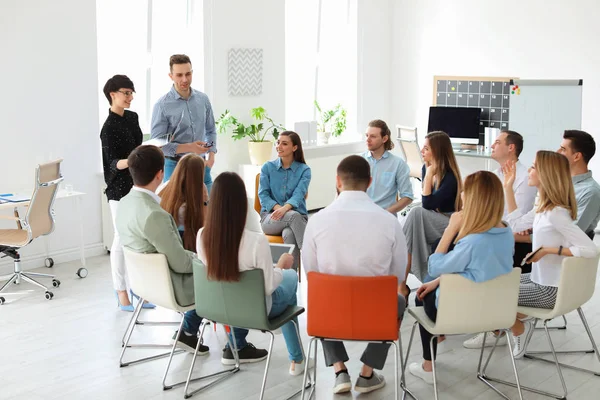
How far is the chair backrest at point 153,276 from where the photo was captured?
3998 mm

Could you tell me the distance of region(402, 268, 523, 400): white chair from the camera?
3576 mm

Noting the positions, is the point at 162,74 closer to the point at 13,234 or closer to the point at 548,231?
the point at 13,234

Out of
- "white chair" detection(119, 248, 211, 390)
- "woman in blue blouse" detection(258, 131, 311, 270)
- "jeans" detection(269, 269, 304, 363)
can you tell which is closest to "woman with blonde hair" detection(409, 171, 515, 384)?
"jeans" detection(269, 269, 304, 363)

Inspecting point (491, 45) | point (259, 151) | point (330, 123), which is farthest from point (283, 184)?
point (491, 45)

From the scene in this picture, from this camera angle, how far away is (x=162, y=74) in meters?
8.01

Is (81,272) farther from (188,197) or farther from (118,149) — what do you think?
(188,197)

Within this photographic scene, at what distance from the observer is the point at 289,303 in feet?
13.1

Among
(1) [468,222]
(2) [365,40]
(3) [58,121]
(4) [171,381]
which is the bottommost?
(4) [171,381]

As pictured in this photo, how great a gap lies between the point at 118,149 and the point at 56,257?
6.28ft

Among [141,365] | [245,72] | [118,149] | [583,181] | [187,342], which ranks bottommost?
[141,365]

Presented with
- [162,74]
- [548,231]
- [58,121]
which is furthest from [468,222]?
[162,74]

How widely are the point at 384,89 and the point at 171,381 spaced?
7137 mm

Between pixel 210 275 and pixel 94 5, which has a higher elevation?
pixel 94 5

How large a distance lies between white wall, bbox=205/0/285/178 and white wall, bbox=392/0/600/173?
2.07m
